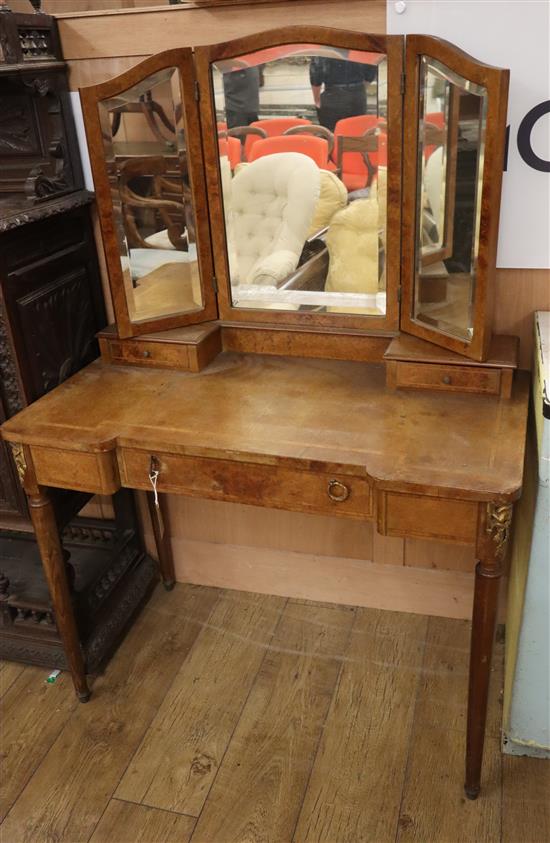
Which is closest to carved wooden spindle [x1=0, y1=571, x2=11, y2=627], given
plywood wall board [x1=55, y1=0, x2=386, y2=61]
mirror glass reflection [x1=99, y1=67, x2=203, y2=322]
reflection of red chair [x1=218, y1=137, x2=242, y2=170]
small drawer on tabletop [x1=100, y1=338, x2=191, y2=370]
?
small drawer on tabletop [x1=100, y1=338, x2=191, y2=370]

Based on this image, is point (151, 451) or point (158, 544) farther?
point (158, 544)

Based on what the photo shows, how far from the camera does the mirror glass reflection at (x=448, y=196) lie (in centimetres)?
167

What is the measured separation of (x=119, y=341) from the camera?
6.90 feet

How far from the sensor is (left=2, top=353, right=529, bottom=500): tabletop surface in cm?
160

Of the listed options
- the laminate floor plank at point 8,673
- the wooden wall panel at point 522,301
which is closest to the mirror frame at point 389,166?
the wooden wall panel at point 522,301

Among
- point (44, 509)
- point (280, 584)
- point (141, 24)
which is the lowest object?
point (280, 584)

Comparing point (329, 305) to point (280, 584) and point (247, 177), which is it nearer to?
point (247, 177)

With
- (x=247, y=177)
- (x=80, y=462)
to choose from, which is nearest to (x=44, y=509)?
(x=80, y=462)

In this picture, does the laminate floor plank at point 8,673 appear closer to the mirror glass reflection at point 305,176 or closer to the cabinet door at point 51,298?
the cabinet door at point 51,298

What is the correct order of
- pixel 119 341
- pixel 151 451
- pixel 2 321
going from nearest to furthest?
pixel 151 451
pixel 2 321
pixel 119 341

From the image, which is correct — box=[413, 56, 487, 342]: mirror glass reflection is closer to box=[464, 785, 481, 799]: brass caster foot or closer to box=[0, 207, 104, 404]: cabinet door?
box=[0, 207, 104, 404]: cabinet door

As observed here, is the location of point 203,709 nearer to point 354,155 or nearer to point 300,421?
point 300,421

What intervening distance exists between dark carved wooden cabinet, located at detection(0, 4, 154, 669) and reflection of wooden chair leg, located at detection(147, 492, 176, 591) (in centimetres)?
16

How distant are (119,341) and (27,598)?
79cm
